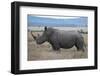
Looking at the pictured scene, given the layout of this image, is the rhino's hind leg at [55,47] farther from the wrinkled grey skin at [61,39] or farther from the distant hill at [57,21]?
the distant hill at [57,21]

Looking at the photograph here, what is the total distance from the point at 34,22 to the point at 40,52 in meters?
0.16

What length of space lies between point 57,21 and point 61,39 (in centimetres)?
10

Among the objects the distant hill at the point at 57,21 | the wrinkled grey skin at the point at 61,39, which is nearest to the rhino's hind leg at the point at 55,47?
the wrinkled grey skin at the point at 61,39

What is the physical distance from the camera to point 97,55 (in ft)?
4.89

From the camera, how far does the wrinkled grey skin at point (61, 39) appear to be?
4.42 ft

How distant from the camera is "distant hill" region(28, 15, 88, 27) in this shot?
1.32 m

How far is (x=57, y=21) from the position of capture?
137cm

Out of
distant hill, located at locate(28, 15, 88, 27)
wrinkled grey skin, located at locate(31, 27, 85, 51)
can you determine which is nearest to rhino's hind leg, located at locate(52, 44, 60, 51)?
wrinkled grey skin, located at locate(31, 27, 85, 51)

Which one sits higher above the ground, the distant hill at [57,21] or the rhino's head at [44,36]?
the distant hill at [57,21]

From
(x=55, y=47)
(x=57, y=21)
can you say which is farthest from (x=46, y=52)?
(x=57, y=21)

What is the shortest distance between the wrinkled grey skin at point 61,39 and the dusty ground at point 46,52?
0.07 ft

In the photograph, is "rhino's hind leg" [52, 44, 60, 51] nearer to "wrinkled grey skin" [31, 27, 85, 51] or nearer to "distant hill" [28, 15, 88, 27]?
"wrinkled grey skin" [31, 27, 85, 51]
